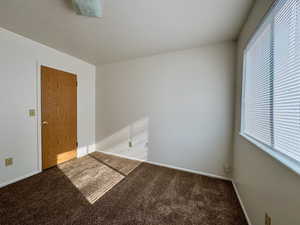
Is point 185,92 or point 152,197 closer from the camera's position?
point 152,197

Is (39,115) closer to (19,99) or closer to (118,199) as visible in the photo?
→ (19,99)

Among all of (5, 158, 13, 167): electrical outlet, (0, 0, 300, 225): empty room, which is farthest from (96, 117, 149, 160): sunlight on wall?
(5, 158, 13, 167): electrical outlet

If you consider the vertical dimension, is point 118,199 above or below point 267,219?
below

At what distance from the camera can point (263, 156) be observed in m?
1.17

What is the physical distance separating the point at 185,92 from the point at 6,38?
10.1 ft

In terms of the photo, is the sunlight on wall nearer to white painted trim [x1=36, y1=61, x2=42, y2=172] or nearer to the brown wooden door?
the brown wooden door

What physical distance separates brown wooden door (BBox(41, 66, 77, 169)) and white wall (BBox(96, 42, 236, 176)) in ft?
3.19

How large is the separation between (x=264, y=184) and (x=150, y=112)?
2113 millimetres

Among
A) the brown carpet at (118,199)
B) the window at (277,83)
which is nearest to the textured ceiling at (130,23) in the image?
the window at (277,83)

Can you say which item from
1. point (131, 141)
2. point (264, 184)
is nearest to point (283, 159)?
point (264, 184)

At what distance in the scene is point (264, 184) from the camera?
114cm

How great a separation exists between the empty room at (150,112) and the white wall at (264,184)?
11 millimetres

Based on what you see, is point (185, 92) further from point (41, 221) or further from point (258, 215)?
point (41, 221)

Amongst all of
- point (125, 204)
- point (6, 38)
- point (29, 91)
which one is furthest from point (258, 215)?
point (6, 38)
